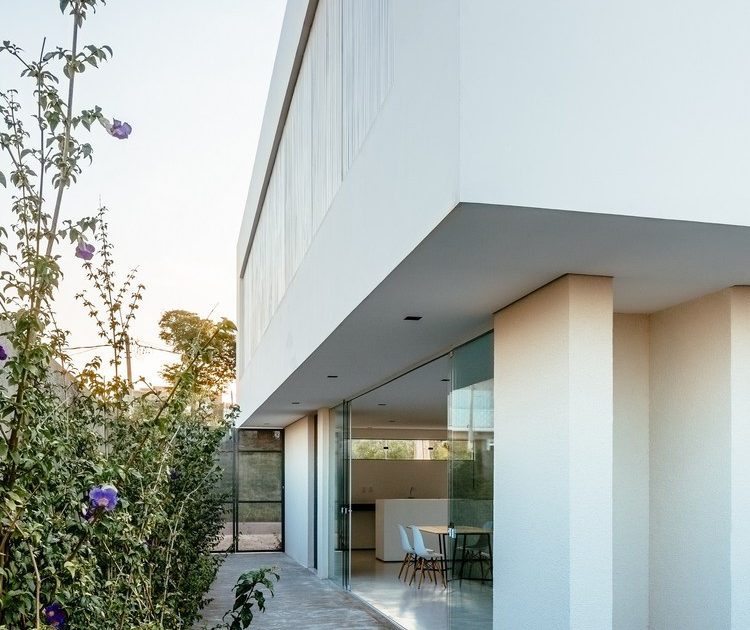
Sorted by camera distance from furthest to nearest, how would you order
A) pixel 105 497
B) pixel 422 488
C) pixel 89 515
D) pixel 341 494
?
1. pixel 422 488
2. pixel 341 494
3. pixel 89 515
4. pixel 105 497

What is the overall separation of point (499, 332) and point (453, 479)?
1.63 m

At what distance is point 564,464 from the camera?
5.43 meters

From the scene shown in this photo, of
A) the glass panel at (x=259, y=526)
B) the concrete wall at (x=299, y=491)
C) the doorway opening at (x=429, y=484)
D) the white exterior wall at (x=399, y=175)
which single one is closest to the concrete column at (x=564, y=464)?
the doorway opening at (x=429, y=484)

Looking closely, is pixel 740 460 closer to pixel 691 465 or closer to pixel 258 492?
pixel 691 465

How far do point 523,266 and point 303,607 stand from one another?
27.5ft

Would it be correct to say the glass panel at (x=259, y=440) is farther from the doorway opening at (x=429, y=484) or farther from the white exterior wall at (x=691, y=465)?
the white exterior wall at (x=691, y=465)

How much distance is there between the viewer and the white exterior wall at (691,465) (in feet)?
19.3

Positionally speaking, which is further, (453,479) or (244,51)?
(244,51)

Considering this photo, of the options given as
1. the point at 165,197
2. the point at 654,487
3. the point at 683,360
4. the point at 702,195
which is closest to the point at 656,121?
the point at 702,195

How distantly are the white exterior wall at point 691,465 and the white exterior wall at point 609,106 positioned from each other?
1851 millimetres

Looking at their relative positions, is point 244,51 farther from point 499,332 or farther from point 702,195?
point 702,195

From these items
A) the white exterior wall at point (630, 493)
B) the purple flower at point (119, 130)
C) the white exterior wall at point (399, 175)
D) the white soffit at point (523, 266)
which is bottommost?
the white exterior wall at point (630, 493)

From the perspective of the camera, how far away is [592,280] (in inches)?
219

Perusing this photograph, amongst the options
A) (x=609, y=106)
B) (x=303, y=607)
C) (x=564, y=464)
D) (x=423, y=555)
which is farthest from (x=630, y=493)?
(x=423, y=555)
